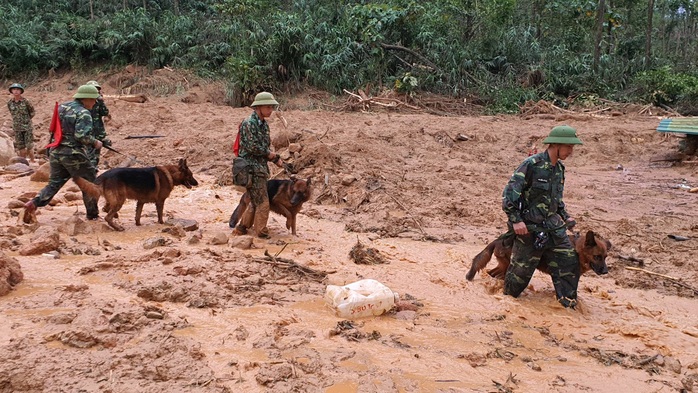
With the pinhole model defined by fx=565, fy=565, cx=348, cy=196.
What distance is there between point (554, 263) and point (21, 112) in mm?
12362

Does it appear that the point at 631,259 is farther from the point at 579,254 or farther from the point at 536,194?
the point at 536,194

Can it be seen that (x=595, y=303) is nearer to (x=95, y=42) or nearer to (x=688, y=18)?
(x=95, y=42)

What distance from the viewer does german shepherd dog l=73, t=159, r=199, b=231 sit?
8.23 m

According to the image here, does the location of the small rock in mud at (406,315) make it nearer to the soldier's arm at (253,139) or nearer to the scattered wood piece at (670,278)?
the soldier's arm at (253,139)

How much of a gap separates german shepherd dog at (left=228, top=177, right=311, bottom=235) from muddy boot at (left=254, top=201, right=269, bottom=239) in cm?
26

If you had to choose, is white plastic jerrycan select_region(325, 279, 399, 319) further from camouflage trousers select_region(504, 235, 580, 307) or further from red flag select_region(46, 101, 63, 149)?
red flag select_region(46, 101, 63, 149)

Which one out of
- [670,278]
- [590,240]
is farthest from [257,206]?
[670,278]

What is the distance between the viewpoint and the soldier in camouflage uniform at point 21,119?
1288 cm

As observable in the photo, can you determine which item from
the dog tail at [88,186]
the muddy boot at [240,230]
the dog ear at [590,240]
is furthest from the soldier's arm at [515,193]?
the dog tail at [88,186]

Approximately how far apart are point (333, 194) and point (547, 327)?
6.10 metres

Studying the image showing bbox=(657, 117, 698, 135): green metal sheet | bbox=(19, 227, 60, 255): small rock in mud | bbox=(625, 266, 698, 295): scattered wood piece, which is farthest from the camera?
bbox=(657, 117, 698, 135): green metal sheet

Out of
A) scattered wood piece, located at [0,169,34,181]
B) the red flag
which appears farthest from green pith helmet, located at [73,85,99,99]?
scattered wood piece, located at [0,169,34,181]

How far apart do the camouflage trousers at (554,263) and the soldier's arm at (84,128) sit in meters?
5.90

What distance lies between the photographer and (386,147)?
14.4 m
